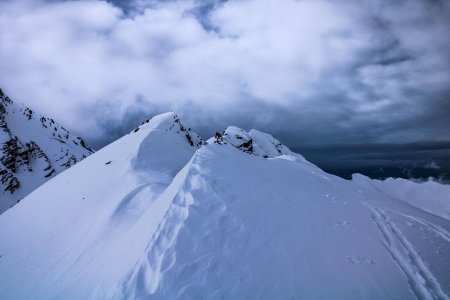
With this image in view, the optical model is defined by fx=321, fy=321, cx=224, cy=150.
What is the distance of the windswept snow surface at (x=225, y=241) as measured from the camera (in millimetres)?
9055

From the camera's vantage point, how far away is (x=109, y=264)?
10.8m

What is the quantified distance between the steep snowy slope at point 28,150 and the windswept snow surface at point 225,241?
82.8 metres

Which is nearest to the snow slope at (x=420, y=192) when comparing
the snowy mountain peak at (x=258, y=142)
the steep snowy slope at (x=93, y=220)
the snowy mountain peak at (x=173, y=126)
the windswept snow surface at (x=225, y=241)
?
the snowy mountain peak at (x=258, y=142)

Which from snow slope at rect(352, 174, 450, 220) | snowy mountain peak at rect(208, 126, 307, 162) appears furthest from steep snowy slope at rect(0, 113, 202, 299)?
snow slope at rect(352, 174, 450, 220)

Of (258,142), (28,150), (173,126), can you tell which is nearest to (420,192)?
(258,142)

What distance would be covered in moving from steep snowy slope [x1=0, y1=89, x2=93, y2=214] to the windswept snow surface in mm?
82779

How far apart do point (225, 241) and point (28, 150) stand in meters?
112

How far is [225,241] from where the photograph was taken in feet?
33.1

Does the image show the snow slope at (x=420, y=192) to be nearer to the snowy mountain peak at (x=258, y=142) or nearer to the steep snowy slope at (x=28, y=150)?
the snowy mountain peak at (x=258, y=142)

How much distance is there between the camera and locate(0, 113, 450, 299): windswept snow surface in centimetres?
905

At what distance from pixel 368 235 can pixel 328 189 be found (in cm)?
480

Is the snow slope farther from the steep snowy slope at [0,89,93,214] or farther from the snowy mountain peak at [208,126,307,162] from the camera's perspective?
the steep snowy slope at [0,89,93,214]

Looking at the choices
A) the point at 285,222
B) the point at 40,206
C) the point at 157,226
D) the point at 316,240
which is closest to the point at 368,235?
the point at 316,240

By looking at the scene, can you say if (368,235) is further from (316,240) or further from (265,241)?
(265,241)
